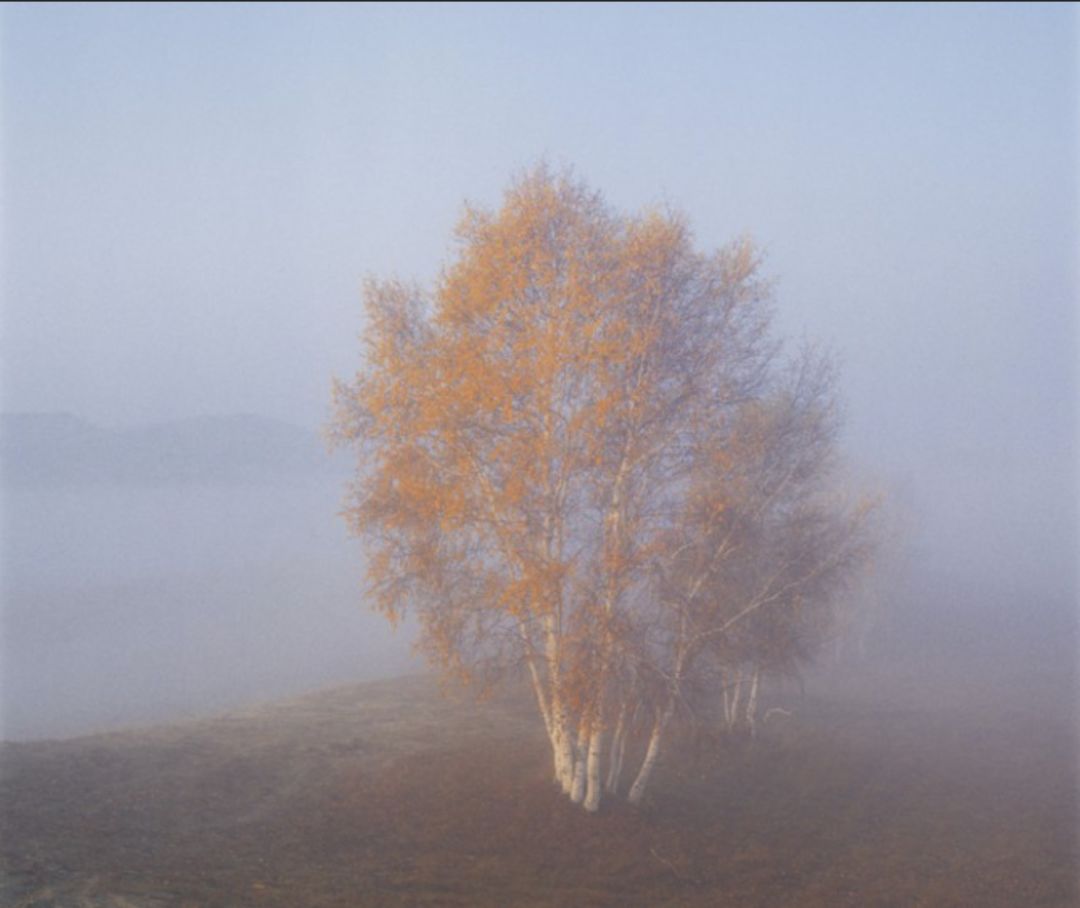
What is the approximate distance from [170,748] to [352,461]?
884 cm

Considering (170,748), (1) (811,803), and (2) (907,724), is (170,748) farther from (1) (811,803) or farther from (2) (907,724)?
(2) (907,724)

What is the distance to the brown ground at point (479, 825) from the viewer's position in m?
A: 12.4

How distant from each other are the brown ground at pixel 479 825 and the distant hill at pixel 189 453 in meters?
59.6

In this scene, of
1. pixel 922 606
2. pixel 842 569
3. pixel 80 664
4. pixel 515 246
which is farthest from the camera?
pixel 922 606

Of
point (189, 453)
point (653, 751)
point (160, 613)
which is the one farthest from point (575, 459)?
point (189, 453)

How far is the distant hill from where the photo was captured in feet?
259

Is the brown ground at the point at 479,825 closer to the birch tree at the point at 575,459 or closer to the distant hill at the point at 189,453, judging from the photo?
the birch tree at the point at 575,459

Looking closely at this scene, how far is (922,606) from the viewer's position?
228 feet

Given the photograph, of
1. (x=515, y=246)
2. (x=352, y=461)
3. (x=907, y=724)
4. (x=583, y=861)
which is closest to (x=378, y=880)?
(x=583, y=861)

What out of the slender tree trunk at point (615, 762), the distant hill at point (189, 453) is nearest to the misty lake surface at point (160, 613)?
the distant hill at point (189, 453)

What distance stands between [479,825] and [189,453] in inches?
3754

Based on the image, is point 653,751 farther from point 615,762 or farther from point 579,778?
point 579,778

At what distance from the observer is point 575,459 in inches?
598

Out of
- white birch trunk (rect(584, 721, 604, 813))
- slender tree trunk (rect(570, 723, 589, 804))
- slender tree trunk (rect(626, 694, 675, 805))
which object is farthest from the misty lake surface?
slender tree trunk (rect(626, 694, 675, 805))
